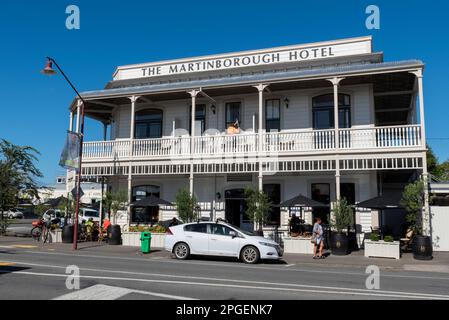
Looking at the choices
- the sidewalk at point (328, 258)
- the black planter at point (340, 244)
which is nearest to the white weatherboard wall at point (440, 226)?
the sidewalk at point (328, 258)

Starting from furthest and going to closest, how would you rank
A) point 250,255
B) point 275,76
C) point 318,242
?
point 275,76
point 318,242
point 250,255

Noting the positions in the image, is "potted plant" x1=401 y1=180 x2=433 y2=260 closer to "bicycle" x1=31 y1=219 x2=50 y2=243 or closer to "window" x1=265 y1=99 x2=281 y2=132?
"window" x1=265 y1=99 x2=281 y2=132

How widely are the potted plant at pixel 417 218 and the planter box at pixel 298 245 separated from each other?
13.3ft

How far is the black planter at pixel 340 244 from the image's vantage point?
1689cm

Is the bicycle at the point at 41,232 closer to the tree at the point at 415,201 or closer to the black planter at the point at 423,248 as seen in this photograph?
the tree at the point at 415,201

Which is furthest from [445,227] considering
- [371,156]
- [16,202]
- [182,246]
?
[16,202]

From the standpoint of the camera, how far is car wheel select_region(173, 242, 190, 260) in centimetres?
1557

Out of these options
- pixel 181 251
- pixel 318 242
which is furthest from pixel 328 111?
pixel 181 251

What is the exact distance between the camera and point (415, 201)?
643 inches

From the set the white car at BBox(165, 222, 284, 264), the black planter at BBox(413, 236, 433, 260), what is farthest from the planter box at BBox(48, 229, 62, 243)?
the black planter at BBox(413, 236, 433, 260)

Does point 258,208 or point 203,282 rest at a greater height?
point 258,208

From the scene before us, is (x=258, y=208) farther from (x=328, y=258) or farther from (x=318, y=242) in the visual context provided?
(x=328, y=258)

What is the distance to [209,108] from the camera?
75.7 ft

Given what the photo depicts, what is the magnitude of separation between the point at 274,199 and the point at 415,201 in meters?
6.99
